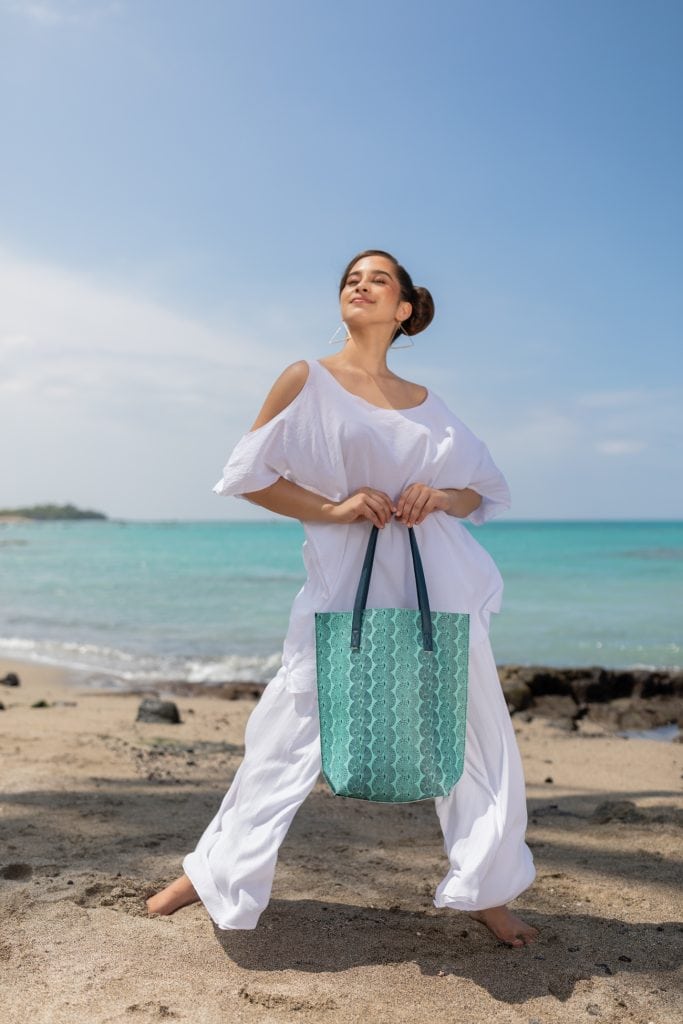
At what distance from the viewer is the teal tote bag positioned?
7.77 feet

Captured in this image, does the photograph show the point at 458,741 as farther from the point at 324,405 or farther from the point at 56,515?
the point at 56,515

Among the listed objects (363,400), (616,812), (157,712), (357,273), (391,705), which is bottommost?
(157,712)

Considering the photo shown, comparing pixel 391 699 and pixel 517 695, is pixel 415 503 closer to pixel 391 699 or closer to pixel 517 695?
pixel 391 699

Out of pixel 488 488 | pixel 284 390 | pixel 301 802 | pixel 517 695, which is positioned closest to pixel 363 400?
pixel 284 390

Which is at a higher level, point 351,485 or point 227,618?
point 351,485

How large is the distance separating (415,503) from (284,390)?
54cm

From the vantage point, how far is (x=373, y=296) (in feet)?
9.12

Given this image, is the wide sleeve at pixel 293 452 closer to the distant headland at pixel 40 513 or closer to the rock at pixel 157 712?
the rock at pixel 157 712

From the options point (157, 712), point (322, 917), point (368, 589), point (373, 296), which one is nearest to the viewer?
point (368, 589)

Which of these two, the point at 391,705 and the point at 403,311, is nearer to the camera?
the point at 391,705

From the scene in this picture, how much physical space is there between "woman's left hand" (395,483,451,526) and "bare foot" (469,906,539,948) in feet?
4.03

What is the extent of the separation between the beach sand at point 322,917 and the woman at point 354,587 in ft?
0.67

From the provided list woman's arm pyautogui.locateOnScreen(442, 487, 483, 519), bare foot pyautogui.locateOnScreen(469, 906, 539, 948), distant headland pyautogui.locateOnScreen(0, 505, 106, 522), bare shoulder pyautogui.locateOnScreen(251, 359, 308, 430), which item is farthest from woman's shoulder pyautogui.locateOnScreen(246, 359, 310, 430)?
distant headland pyautogui.locateOnScreen(0, 505, 106, 522)

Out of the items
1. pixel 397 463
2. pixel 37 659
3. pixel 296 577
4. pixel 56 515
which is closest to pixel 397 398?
pixel 397 463
